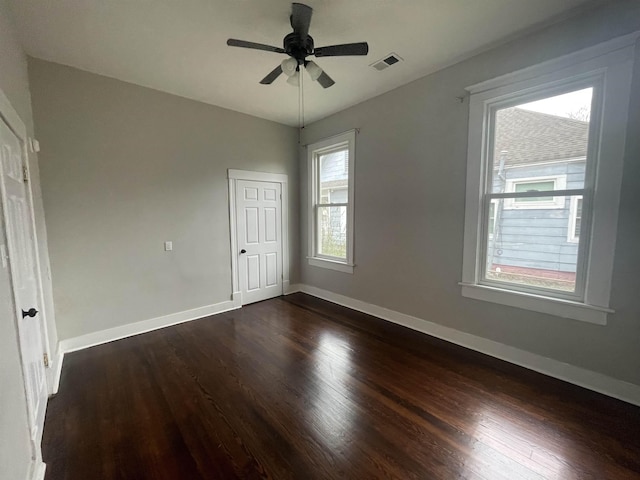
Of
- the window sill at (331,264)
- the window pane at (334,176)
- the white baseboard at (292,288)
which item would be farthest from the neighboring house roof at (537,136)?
the white baseboard at (292,288)

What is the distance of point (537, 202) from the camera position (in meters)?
2.42

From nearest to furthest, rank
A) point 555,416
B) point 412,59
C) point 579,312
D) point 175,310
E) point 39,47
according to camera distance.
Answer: point 555,416, point 579,312, point 39,47, point 412,59, point 175,310

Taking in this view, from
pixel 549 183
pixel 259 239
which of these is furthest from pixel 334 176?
pixel 549 183

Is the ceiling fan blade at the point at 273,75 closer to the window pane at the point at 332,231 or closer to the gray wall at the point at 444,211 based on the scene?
the gray wall at the point at 444,211

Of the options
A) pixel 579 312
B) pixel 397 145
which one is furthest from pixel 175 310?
pixel 579 312

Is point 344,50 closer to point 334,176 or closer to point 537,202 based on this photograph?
point 537,202

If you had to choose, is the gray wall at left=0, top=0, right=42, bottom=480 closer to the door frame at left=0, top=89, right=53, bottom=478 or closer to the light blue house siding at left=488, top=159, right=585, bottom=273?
the door frame at left=0, top=89, right=53, bottom=478

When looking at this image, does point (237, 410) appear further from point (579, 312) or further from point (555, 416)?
point (579, 312)

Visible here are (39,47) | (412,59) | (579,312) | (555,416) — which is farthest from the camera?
(412,59)

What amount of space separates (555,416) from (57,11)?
474cm

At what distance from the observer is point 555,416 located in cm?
189

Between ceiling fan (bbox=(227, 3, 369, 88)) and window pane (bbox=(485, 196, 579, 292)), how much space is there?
6.51 ft

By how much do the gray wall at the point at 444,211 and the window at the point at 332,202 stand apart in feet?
0.49

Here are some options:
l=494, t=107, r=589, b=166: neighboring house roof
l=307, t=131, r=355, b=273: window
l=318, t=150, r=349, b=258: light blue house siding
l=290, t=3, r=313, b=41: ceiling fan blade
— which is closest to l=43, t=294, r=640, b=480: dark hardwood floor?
l=307, t=131, r=355, b=273: window
